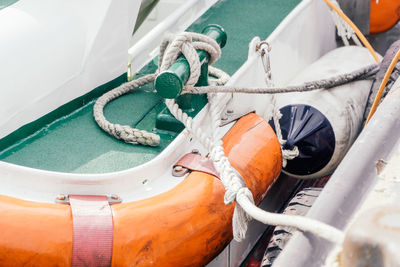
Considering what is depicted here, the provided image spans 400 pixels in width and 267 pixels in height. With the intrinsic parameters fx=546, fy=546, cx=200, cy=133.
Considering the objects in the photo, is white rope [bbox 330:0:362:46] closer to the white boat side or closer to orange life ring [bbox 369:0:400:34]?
orange life ring [bbox 369:0:400:34]

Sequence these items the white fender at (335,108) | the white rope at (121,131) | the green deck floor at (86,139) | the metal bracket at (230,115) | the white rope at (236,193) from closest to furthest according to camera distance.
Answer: the white rope at (236,193)
the green deck floor at (86,139)
the white rope at (121,131)
the metal bracket at (230,115)
the white fender at (335,108)

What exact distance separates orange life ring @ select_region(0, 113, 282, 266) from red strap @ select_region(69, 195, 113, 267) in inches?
0.7

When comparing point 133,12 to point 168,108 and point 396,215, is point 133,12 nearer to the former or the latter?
point 168,108

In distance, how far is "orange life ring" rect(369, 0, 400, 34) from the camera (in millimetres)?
3438

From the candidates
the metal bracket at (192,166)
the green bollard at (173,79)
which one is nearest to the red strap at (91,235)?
the metal bracket at (192,166)

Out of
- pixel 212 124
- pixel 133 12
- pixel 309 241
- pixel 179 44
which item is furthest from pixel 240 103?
pixel 309 241

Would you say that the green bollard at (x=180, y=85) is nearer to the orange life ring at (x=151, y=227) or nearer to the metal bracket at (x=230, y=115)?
the metal bracket at (x=230, y=115)

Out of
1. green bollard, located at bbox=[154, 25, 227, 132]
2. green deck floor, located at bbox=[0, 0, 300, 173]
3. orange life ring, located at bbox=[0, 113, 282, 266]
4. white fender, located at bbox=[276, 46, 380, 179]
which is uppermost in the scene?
green bollard, located at bbox=[154, 25, 227, 132]

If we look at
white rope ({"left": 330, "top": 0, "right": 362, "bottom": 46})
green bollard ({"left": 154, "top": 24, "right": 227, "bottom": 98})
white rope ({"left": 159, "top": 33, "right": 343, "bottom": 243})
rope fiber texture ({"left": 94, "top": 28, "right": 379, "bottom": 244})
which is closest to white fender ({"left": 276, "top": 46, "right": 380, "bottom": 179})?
rope fiber texture ({"left": 94, "top": 28, "right": 379, "bottom": 244})

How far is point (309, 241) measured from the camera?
1.06 m

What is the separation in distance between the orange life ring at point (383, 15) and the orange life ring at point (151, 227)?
1.87 m

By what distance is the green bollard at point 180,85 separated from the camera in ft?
6.32

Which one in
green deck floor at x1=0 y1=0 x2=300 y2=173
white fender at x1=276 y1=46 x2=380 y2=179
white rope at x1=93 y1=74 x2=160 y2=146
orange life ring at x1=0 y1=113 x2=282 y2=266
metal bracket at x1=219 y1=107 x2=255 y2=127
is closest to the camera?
orange life ring at x1=0 y1=113 x2=282 y2=266

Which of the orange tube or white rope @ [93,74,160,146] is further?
the orange tube
